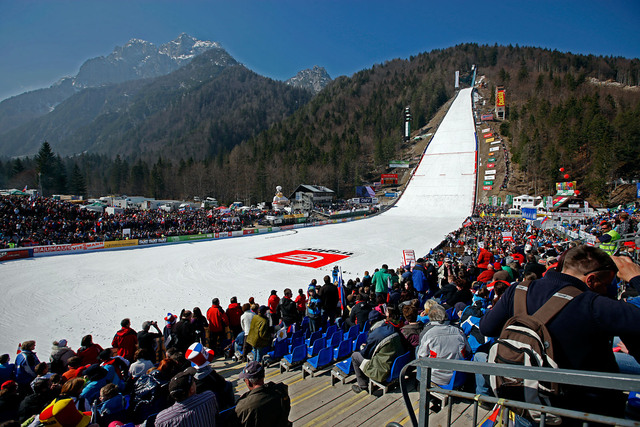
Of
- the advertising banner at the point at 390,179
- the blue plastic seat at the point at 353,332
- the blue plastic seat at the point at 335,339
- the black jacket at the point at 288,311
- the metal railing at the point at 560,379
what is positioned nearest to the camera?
the metal railing at the point at 560,379

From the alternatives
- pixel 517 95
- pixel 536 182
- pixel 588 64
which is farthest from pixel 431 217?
pixel 588 64

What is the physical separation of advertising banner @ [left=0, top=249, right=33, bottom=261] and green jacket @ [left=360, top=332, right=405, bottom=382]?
28392 millimetres

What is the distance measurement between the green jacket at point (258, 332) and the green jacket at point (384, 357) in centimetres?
224

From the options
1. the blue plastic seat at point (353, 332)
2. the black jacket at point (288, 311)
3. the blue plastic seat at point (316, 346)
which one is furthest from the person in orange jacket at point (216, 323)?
the blue plastic seat at point (353, 332)

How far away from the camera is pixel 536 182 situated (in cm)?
5459

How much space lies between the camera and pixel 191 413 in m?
2.59

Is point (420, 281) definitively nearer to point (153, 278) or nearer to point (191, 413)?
point (191, 413)

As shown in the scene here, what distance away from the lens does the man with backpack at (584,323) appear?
1544mm

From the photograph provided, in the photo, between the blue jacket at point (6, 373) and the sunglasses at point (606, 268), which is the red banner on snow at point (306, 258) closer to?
the blue jacket at point (6, 373)

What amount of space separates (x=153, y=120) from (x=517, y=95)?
16712 centimetres

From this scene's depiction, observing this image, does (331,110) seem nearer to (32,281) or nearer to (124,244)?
(124,244)

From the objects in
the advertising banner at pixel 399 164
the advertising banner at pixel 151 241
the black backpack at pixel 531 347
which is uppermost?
the advertising banner at pixel 399 164

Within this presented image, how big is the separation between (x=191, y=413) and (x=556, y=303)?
9.46ft

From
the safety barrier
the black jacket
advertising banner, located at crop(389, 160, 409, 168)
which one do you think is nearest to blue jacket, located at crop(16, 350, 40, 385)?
the black jacket
